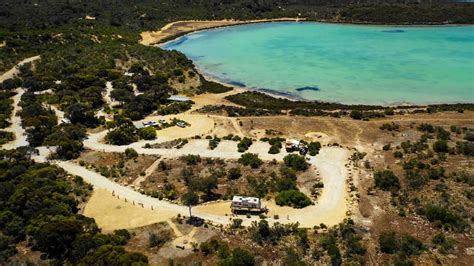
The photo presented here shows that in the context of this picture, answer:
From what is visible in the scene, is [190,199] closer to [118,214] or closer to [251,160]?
[118,214]

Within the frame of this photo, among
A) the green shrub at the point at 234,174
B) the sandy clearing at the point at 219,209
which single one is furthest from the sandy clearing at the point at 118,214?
the green shrub at the point at 234,174

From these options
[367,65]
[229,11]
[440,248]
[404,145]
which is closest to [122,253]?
[440,248]

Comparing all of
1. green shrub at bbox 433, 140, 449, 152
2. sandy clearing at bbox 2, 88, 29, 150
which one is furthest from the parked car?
green shrub at bbox 433, 140, 449, 152

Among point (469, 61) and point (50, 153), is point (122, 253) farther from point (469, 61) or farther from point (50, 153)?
point (469, 61)

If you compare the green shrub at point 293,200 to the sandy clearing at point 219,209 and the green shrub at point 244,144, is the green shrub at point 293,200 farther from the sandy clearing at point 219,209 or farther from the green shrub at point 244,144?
the green shrub at point 244,144

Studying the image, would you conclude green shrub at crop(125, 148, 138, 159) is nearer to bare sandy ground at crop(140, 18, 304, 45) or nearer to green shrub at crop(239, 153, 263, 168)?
green shrub at crop(239, 153, 263, 168)

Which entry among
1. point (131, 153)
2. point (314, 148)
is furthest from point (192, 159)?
point (314, 148)
